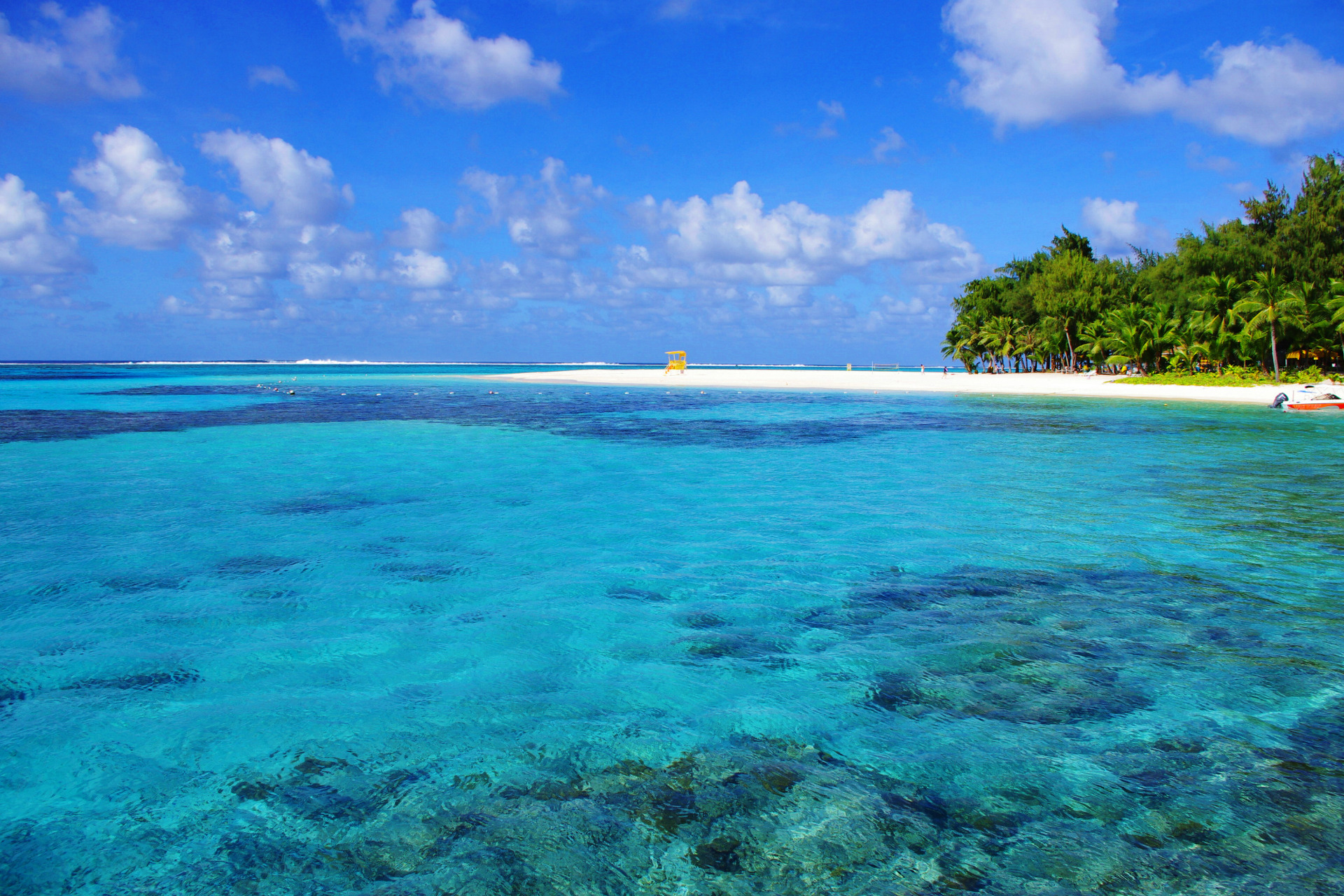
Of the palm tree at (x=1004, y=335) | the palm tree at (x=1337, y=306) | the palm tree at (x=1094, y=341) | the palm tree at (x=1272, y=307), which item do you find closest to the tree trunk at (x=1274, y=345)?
the palm tree at (x=1272, y=307)

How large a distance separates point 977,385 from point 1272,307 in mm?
19961

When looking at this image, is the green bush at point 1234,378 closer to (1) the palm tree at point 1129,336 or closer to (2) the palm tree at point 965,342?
(1) the palm tree at point 1129,336

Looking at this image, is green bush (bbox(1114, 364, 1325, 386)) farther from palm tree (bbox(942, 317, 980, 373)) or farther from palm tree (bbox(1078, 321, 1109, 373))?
palm tree (bbox(942, 317, 980, 373))

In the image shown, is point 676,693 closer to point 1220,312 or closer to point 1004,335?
point 1220,312

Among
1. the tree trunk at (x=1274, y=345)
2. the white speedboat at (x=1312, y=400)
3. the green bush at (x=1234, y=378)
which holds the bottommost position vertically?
the white speedboat at (x=1312, y=400)

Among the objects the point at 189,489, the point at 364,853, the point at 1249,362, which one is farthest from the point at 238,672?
the point at 1249,362

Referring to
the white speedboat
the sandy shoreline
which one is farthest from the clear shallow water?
the sandy shoreline

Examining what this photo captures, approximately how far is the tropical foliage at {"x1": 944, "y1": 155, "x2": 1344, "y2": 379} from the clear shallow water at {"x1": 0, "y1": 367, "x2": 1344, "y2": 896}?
37263 millimetres

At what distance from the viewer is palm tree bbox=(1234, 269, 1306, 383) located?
129 ft

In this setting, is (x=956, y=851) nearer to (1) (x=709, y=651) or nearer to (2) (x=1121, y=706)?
(2) (x=1121, y=706)

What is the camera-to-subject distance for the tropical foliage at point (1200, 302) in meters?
41.4

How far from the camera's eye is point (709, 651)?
612 centimetres

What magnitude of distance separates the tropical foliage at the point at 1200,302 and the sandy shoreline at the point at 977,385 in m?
3.06

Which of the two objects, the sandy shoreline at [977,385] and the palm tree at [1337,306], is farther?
the sandy shoreline at [977,385]
